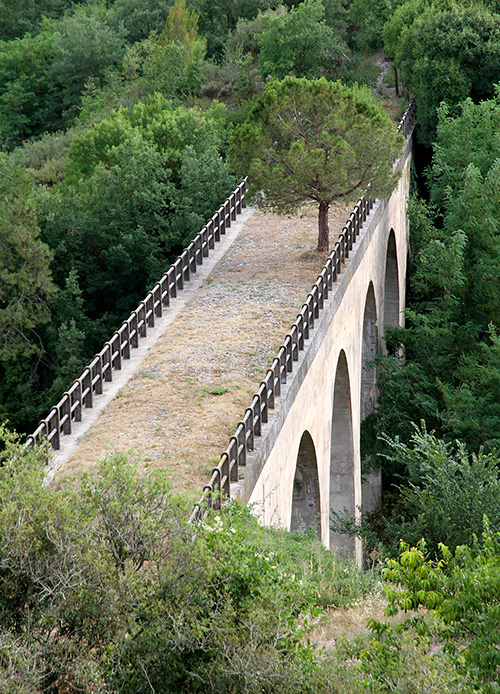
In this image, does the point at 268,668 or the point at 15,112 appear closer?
the point at 268,668

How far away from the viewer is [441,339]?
89.5 feet

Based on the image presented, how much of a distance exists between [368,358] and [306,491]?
471 inches

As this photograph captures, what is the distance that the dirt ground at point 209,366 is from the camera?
43.4 ft

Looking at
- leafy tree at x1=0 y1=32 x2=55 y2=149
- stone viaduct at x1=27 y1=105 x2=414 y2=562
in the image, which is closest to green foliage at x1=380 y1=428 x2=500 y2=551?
stone viaduct at x1=27 y1=105 x2=414 y2=562

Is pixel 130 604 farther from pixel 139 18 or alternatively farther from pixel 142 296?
pixel 139 18

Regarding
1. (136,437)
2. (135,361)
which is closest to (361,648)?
(136,437)

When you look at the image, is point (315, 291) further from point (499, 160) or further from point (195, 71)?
point (195, 71)

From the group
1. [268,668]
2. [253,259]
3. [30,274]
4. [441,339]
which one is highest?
[268,668]

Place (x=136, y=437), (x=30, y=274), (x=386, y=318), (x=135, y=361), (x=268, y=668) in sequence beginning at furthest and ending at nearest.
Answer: (x=386, y=318), (x=30, y=274), (x=135, y=361), (x=136, y=437), (x=268, y=668)

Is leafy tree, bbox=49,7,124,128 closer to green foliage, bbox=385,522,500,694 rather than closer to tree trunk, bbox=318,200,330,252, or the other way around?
tree trunk, bbox=318,200,330,252

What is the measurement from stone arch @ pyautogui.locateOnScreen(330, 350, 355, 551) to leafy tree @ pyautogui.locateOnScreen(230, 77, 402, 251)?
4855 millimetres

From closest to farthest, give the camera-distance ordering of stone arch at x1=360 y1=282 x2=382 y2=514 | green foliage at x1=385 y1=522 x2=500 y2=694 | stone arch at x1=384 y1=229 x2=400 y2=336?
green foliage at x1=385 y1=522 x2=500 y2=694 < stone arch at x1=360 y1=282 x2=382 y2=514 < stone arch at x1=384 y1=229 x2=400 y2=336

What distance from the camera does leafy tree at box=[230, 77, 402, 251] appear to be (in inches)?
795

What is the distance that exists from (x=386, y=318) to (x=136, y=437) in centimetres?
2159
